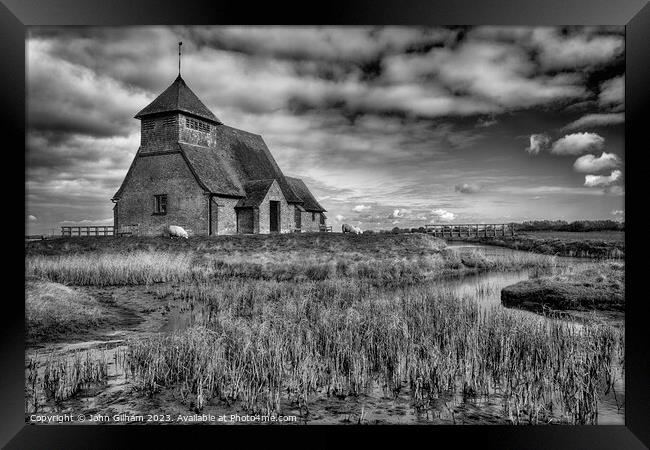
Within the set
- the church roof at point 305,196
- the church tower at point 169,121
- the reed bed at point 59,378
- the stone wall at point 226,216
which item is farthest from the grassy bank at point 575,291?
the church roof at point 305,196

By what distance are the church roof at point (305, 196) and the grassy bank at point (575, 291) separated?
619 inches

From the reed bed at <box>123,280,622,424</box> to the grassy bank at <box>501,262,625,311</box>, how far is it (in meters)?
2.26

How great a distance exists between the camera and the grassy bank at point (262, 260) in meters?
10.7

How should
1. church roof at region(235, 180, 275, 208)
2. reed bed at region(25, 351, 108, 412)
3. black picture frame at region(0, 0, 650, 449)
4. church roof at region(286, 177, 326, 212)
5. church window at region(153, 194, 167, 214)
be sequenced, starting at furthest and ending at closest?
church roof at region(286, 177, 326, 212) < church roof at region(235, 180, 275, 208) < church window at region(153, 194, 167, 214) < reed bed at region(25, 351, 108, 412) < black picture frame at region(0, 0, 650, 449)

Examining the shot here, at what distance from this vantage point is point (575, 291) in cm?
959

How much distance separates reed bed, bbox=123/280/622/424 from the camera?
5059 millimetres

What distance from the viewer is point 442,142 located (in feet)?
25.8

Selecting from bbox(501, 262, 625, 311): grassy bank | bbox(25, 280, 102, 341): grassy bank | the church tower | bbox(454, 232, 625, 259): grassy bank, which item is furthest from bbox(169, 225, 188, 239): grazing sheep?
bbox(454, 232, 625, 259): grassy bank

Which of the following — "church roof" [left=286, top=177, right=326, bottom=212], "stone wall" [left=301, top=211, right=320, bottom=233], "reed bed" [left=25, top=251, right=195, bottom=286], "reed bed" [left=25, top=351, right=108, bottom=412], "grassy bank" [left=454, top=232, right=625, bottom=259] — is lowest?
"reed bed" [left=25, top=351, right=108, bottom=412]

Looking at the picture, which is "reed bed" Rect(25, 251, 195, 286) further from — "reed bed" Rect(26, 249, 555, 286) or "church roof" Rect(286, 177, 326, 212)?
"church roof" Rect(286, 177, 326, 212)

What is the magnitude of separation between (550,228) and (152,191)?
1530cm

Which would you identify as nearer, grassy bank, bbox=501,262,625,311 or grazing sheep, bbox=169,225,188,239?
grassy bank, bbox=501,262,625,311

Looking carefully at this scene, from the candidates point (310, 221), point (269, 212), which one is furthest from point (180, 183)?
point (310, 221)

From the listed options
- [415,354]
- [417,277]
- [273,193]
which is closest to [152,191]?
[273,193]
